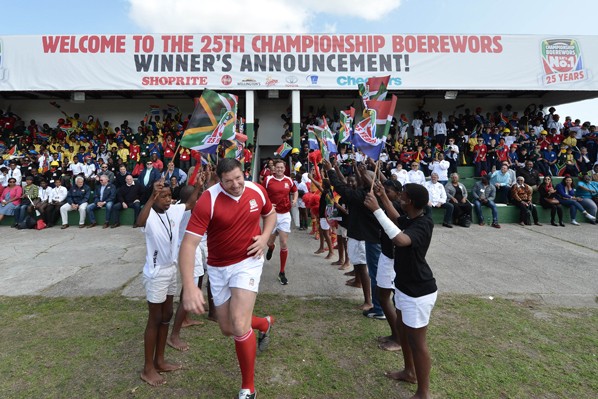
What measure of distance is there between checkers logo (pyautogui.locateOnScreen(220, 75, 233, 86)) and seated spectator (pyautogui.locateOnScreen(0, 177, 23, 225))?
A: 7538 mm

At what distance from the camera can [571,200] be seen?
1079 cm

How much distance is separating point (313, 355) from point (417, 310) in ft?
4.06

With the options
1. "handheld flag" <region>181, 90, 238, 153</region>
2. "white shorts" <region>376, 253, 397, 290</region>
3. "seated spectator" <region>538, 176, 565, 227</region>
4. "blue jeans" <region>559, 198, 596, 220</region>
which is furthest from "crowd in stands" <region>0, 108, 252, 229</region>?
"blue jeans" <region>559, 198, 596, 220</region>

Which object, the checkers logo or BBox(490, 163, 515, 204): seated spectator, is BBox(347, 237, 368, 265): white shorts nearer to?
BBox(490, 163, 515, 204): seated spectator

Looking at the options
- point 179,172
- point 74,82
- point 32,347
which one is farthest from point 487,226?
point 74,82

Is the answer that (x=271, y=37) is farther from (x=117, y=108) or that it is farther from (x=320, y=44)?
(x=117, y=108)

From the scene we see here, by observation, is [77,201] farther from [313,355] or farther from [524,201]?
[524,201]

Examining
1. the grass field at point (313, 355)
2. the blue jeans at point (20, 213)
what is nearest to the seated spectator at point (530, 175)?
the grass field at point (313, 355)

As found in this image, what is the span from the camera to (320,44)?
13.3m

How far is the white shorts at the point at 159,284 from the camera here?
282 cm

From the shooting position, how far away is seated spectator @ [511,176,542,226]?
10531 mm

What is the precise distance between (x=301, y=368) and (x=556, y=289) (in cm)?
443

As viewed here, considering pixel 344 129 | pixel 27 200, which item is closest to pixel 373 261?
pixel 344 129

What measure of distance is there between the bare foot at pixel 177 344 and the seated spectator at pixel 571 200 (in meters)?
11.9
